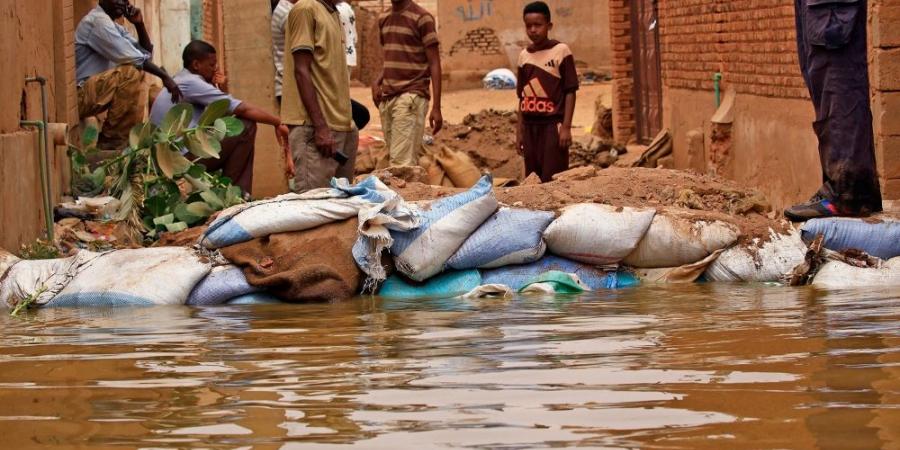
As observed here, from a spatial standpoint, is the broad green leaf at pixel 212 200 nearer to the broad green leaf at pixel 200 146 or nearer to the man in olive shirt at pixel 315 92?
the broad green leaf at pixel 200 146

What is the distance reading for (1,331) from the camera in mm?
5297

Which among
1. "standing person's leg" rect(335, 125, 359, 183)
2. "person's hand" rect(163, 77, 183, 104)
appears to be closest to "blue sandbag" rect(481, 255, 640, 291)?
"standing person's leg" rect(335, 125, 359, 183)

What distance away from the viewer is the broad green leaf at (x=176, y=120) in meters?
7.84

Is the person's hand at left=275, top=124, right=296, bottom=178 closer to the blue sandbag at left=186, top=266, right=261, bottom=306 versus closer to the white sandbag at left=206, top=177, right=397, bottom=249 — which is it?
the white sandbag at left=206, top=177, right=397, bottom=249

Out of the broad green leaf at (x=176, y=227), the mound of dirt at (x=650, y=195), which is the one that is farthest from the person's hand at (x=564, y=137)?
the broad green leaf at (x=176, y=227)

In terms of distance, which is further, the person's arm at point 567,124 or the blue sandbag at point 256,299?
the person's arm at point 567,124

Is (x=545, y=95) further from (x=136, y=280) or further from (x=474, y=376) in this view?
(x=474, y=376)

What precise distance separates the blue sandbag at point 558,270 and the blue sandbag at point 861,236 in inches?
31.7

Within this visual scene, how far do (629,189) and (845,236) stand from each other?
3.79ft

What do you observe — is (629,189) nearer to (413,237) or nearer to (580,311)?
(413,237)

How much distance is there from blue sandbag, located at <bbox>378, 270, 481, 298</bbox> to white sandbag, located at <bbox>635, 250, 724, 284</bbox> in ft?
2.51

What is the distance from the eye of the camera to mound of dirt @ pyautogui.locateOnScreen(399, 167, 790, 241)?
661 cm

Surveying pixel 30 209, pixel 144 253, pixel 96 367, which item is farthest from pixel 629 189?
pixel 96 367

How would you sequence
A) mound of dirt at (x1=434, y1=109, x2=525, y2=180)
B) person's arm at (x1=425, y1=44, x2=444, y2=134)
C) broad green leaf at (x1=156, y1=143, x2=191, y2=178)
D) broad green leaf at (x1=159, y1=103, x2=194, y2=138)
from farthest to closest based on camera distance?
mound of dirt at (x1=434, y1=109, x2=525, y2=180) → person's arm at (x1=425, y1=44, x2=444, y2=134) → broad green leaf at (x1=159, y1=103, x2=194, y2=138) → broad green leaf at (x1=156, y1=143, x2=191, y2=178)
